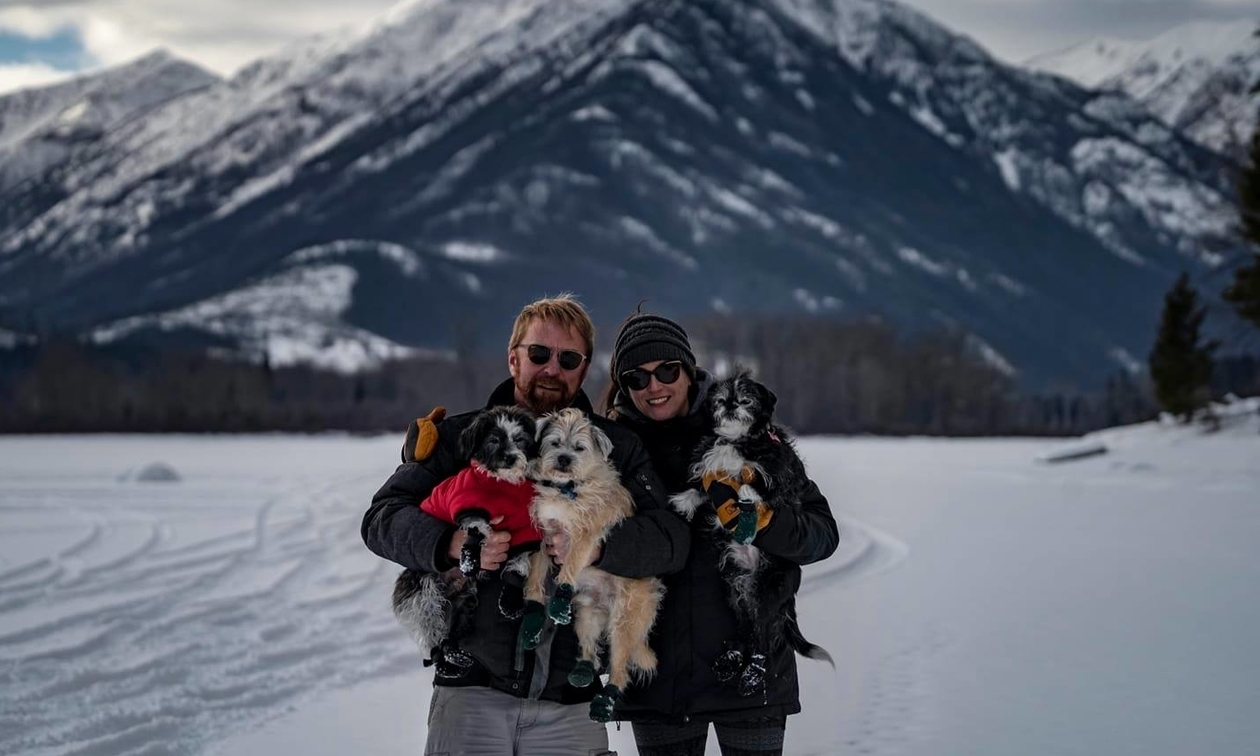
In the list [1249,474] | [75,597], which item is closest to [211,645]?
[75,597]

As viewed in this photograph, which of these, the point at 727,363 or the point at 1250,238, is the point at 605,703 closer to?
the point at 1250,238

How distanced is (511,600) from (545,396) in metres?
0.86

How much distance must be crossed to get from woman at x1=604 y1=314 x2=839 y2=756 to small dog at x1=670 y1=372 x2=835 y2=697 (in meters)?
0.05

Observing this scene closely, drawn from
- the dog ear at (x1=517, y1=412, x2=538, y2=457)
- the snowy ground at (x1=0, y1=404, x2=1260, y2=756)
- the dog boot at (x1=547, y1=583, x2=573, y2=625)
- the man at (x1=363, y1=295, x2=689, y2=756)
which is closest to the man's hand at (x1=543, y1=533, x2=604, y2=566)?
the man at (x1=363, y1=295, x2=689, y2=756)

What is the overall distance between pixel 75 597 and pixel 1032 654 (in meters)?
10.0

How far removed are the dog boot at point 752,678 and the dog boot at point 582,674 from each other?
0.60 metres

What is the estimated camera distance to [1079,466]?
3572 cm

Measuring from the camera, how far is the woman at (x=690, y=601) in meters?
4.79

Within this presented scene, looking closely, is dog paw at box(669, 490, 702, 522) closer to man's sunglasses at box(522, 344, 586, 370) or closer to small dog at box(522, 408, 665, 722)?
small dog at box(522, 408, 665, 722)

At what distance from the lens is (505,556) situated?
4543 millimetres

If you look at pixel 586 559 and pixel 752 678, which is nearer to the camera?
pixel 586 559

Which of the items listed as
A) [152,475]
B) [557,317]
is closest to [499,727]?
[557,317]

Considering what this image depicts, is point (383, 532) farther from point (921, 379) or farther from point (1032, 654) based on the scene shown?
point (921, 379)

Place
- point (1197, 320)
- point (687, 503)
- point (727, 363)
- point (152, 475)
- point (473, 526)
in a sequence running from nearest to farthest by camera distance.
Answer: point (473, 526), point (687, 503), point (152, 475), point (1197, 320), point (727, 363)
